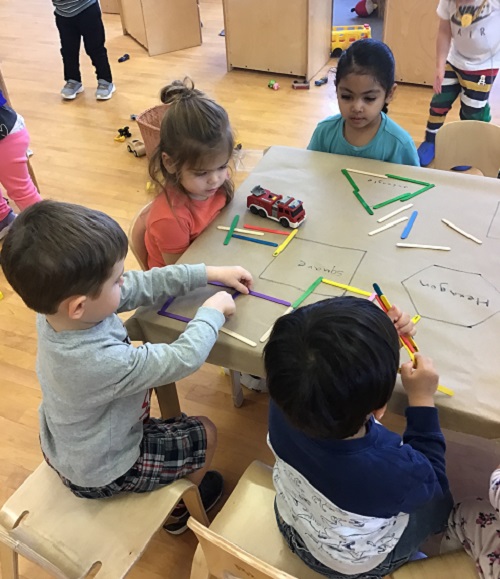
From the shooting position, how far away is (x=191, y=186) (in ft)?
4.68

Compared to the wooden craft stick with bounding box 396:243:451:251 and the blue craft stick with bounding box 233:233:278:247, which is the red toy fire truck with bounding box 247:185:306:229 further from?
the wooden craft stick with bounding box 396:243:451:251

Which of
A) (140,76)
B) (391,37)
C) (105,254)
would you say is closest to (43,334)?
(105,254)


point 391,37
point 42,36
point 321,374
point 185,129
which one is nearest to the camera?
point 321,374

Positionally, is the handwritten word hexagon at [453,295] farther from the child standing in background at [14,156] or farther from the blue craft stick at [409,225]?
the child standing in background at [14,156]

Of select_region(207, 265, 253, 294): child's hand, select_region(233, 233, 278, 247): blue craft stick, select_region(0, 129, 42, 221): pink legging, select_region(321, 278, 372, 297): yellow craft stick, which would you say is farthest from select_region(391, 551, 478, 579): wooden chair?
select_region(0, 129, 42, 221): pink legging

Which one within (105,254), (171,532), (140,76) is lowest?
(171,532)

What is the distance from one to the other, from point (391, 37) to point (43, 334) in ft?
10.9

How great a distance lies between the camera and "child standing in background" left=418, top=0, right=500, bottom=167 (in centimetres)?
235

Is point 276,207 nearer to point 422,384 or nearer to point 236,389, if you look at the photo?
point 422,384

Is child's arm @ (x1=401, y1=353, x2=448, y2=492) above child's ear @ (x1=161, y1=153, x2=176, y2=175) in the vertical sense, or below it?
below

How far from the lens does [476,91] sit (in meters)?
2.59

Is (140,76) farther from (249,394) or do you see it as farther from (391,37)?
(249,394)

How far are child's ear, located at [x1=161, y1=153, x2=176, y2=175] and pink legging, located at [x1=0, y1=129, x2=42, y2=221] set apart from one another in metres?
1.30

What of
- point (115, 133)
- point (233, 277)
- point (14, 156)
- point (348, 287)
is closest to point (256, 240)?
point (233, 277)
